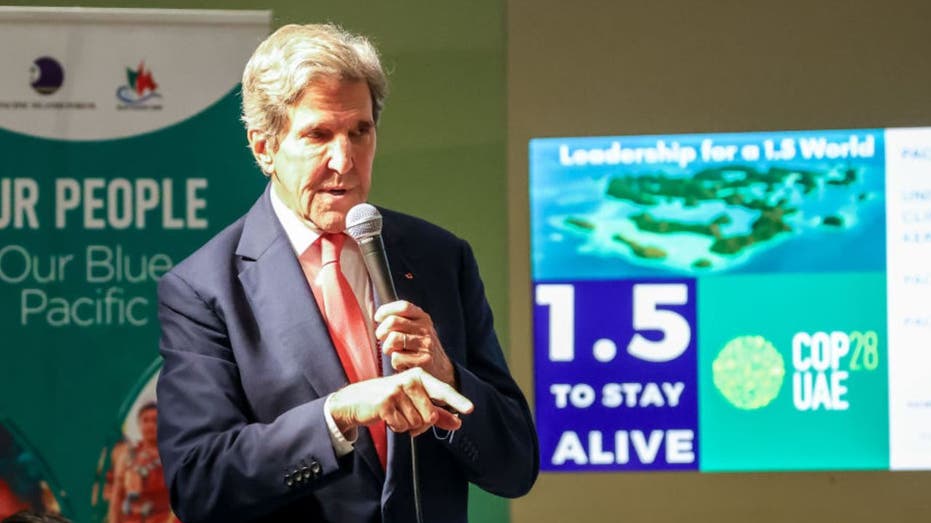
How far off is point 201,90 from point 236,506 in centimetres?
300

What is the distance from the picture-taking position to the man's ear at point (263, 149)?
186 centimetres

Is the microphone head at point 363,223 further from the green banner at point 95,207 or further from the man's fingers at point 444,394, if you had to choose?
the green banner at point 95,207

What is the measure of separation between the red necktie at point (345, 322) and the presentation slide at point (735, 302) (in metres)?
3.10

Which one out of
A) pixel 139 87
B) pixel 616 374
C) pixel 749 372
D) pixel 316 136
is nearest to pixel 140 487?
pixel 139 87

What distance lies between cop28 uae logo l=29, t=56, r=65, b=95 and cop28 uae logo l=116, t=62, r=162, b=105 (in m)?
0.20

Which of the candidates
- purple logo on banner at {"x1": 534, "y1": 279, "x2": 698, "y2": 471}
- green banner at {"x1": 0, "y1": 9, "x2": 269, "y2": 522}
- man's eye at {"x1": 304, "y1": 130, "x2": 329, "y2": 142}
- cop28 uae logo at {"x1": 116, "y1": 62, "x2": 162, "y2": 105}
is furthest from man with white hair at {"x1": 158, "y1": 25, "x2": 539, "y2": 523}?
purple logo on banner at {"x1": 534, "y1": 279, "x2": 698, "y2": 471}

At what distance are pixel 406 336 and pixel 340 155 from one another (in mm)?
297

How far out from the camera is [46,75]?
14.8 feet

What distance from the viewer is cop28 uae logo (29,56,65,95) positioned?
4504mm

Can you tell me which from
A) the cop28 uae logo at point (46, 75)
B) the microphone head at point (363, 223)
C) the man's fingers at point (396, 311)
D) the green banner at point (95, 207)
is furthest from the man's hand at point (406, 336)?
the cop28 uae logo at point (46, 75)

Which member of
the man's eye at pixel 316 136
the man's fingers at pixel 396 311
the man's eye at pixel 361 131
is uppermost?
the man's eye at pixel 361 131

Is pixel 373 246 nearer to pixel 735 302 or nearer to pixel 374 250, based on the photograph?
pixel 374 250

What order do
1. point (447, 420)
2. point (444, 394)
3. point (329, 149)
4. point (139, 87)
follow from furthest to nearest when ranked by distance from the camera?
1. point (139, 87)
2. point (329, 149)
3. point (447, 420)
4. point (444, 394)

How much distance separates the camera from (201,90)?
452 cm
